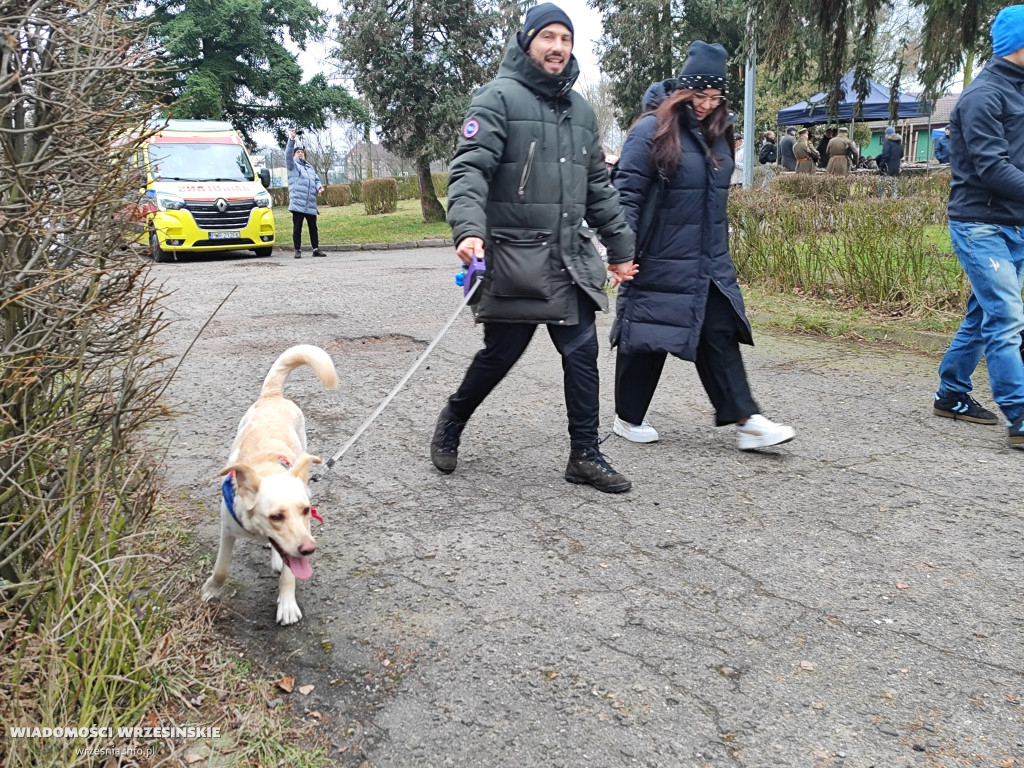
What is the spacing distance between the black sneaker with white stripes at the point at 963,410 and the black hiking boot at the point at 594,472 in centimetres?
246

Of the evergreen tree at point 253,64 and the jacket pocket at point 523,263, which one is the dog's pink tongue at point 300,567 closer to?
the jacket pocket at point 523,263

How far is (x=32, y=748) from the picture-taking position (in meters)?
2.00

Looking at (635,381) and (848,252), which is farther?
(848,252)

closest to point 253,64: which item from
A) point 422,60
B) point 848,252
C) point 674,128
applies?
point 422,60

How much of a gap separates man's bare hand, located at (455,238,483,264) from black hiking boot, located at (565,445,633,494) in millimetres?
1132

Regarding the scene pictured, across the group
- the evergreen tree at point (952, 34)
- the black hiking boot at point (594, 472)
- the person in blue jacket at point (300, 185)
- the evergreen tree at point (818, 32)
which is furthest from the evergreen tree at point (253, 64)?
the black hiking boot at point (594, 472)

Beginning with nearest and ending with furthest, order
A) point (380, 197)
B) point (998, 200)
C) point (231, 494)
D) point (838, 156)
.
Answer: point (231, 494)
point (998, 200)
point (838, 156)
point (380, 197)

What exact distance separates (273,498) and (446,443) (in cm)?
187

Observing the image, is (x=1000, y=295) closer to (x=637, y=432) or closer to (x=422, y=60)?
(x=637, y=432)

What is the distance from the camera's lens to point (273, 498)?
2.85 m

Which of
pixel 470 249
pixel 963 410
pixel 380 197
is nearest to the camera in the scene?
pixel 470 249

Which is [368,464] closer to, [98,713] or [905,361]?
[98,713]

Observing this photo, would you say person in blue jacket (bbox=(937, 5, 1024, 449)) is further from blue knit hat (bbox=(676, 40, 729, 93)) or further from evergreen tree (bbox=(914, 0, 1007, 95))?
evergreen tree (bbox=(914, 0, 1007, 95))

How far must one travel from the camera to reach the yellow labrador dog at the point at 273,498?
2.85 meters
